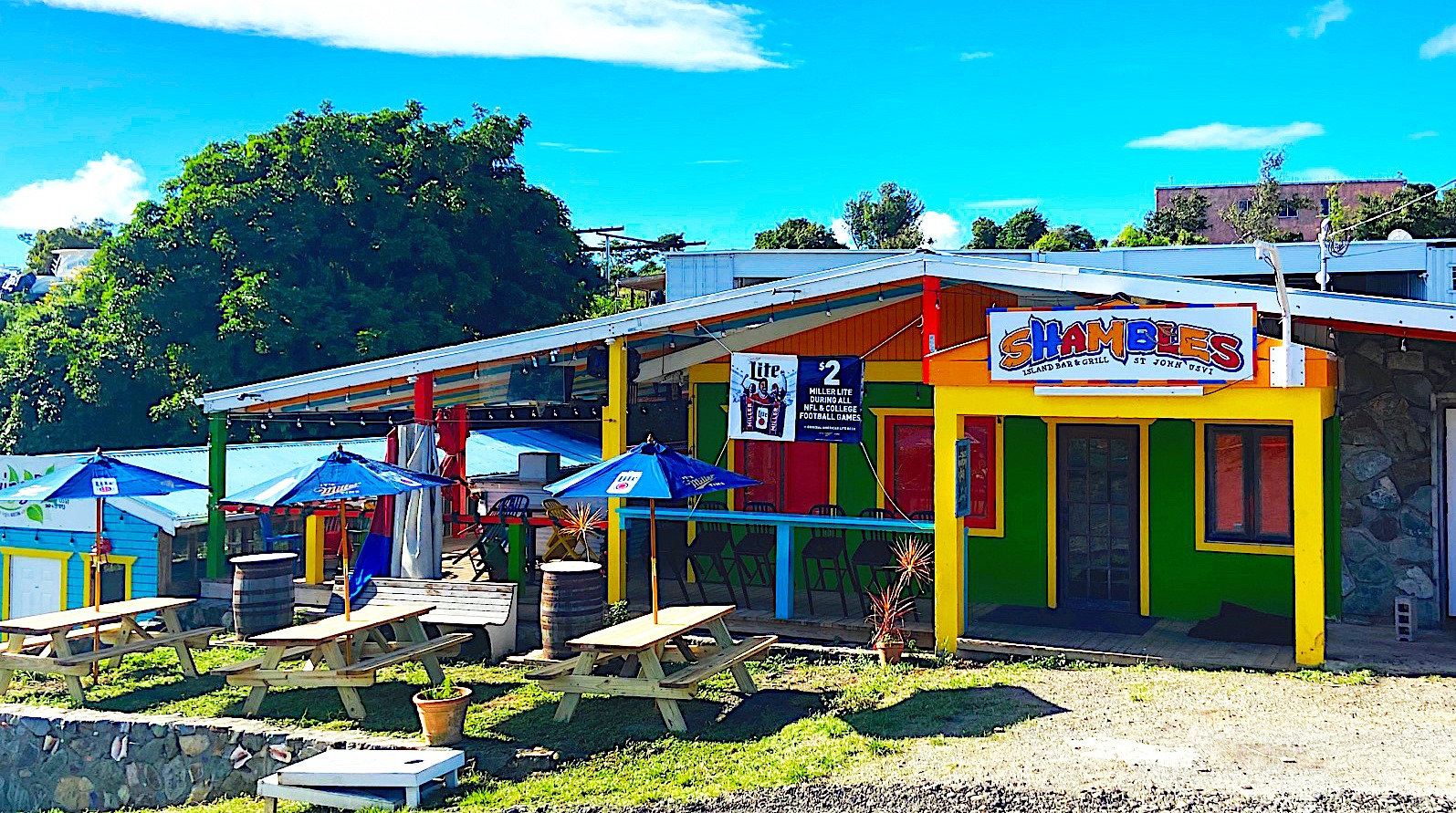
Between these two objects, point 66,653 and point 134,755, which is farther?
point 66,653

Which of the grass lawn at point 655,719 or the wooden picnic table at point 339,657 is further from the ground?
the wooden picnic table at point 339,657

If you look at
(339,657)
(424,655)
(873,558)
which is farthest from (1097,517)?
(339,657)

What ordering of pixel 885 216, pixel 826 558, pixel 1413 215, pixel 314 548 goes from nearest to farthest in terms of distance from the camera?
pixel 826 558 → pixel 314 548 → pixel 1413 215 → pixel 885 216

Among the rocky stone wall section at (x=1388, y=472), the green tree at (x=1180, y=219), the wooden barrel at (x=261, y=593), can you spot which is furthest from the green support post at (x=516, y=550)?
the green tree at (x=1180, y=219)

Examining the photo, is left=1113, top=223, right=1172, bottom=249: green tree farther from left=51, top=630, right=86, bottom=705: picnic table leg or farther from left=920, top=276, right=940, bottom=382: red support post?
left=51, top=630, right=86, bottom=705: picnic table leg

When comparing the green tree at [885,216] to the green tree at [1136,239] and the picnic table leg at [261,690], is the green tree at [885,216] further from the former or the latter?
the picnic table leg at [261,690]

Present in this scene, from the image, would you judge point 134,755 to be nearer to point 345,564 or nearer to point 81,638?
point 345,564

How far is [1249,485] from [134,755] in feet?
29.4

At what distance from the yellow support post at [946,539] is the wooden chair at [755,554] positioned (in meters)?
2.27

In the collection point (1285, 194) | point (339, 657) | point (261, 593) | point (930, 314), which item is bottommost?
point (339, 657)

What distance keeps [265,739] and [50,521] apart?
7022mm

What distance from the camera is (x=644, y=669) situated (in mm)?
8227

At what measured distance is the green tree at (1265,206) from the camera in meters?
47.2

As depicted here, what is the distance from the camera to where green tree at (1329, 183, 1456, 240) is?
37.8 metres
